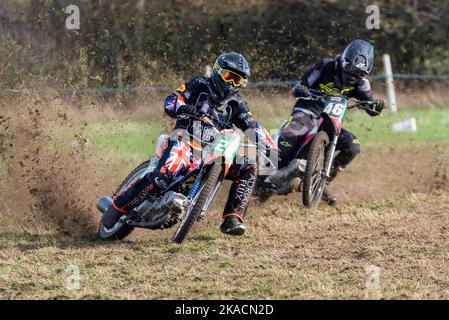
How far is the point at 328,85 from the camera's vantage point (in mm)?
10648

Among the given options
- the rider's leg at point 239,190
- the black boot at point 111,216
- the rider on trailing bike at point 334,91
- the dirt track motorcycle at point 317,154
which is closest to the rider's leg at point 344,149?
the rider on trailing bike at point 334,91

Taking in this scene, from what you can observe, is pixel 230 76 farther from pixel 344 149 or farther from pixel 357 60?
pixel 344 149

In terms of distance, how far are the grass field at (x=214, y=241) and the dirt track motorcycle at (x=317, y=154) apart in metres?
0.31

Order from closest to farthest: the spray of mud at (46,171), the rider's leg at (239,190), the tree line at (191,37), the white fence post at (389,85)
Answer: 1. the rider's leg at (239,190)
2. the spray of mud at (46,171)
3. the tree line at (191,37)
4. the white fence post at (389,85)

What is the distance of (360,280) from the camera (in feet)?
22.9

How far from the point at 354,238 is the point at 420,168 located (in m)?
5.09

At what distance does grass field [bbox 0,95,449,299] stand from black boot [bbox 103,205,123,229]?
0.73ft

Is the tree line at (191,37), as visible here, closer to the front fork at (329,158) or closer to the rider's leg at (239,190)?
the front fork at (329,158)

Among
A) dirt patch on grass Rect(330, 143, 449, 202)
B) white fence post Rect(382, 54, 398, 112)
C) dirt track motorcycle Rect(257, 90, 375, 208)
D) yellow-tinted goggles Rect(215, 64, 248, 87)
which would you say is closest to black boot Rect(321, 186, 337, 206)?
dirt track motorcycle Rect(257, 90, 375, 208)

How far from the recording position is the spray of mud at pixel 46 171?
9750 millimetres

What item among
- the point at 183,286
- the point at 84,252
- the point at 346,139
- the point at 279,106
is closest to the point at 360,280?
the point at 183,286

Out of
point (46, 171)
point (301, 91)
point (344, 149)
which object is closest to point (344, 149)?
point (344, 149)

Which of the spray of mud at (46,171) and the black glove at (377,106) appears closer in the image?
the spray of mud at (46,171)

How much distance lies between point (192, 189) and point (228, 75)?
121cm
